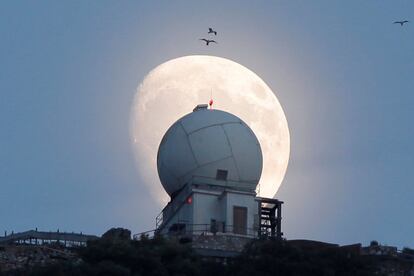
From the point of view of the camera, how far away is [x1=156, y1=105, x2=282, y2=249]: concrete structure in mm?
101625

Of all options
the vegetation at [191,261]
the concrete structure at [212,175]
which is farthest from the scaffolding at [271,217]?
the vegetation at [191,261]

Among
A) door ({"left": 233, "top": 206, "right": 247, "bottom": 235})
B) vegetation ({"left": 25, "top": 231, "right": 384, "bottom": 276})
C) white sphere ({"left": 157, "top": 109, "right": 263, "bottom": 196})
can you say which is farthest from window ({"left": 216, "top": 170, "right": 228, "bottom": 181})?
vegetation ({"left": 25, "top": 231, "right": 384, "bottom": 276})

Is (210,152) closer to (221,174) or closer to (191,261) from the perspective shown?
(221,174)

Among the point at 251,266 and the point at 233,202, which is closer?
the point at 251,266

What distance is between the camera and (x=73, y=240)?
10206cm

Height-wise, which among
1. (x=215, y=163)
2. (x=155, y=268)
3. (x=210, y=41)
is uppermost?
(x=210, y=41)

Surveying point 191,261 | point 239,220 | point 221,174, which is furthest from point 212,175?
point 191,261

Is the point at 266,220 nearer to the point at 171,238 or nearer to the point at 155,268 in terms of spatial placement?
the point at 171,238

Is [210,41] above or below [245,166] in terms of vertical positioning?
above

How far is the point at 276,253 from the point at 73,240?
592 inches

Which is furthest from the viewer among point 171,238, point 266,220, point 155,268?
point 266,220

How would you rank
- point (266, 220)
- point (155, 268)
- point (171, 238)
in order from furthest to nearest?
point (266, 220), point (171, 238), point (155, 268)

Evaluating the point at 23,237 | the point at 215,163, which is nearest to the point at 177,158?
the point at 215,163

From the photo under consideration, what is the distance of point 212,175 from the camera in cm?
10219
